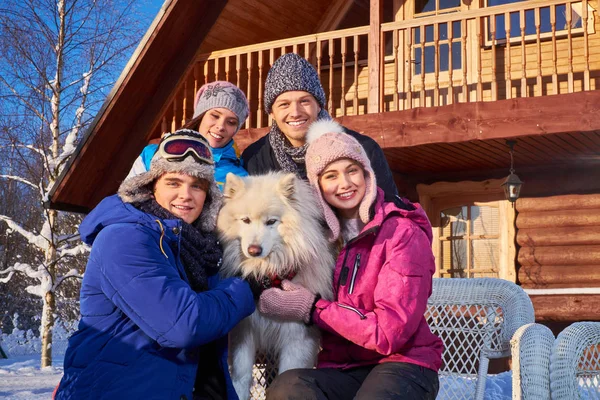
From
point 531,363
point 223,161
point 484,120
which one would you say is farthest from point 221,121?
point 484,120

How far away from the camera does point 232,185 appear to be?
9.15 feet

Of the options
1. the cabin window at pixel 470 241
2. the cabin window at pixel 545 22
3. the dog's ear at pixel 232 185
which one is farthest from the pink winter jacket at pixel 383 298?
the cabin window at pixel 470 241

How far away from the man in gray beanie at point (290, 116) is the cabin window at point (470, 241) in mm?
6238

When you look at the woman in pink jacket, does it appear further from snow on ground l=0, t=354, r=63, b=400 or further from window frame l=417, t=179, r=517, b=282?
window frame l=417, t=179, r=517, b=282

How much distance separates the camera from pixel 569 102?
6555mm

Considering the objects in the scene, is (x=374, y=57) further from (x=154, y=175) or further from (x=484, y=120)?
(x=154, y=175)

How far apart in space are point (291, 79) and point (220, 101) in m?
0.45

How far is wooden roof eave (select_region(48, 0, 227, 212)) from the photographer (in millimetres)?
8398

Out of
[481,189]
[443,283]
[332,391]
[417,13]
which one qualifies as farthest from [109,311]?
[417,13]

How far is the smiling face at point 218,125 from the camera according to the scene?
3387 millimetres

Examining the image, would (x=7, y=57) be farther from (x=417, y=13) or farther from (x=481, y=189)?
(x=481, y=189)

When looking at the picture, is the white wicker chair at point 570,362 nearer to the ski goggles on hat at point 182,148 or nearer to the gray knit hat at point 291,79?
the ski goggles on hat at point 182,148

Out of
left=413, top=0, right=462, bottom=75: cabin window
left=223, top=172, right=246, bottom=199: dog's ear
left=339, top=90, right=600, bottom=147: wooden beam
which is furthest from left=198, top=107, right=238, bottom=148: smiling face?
left=413, top=0, right=462, bottom=75: cabin window

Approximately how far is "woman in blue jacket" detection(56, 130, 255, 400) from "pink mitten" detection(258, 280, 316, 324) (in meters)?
0.16
